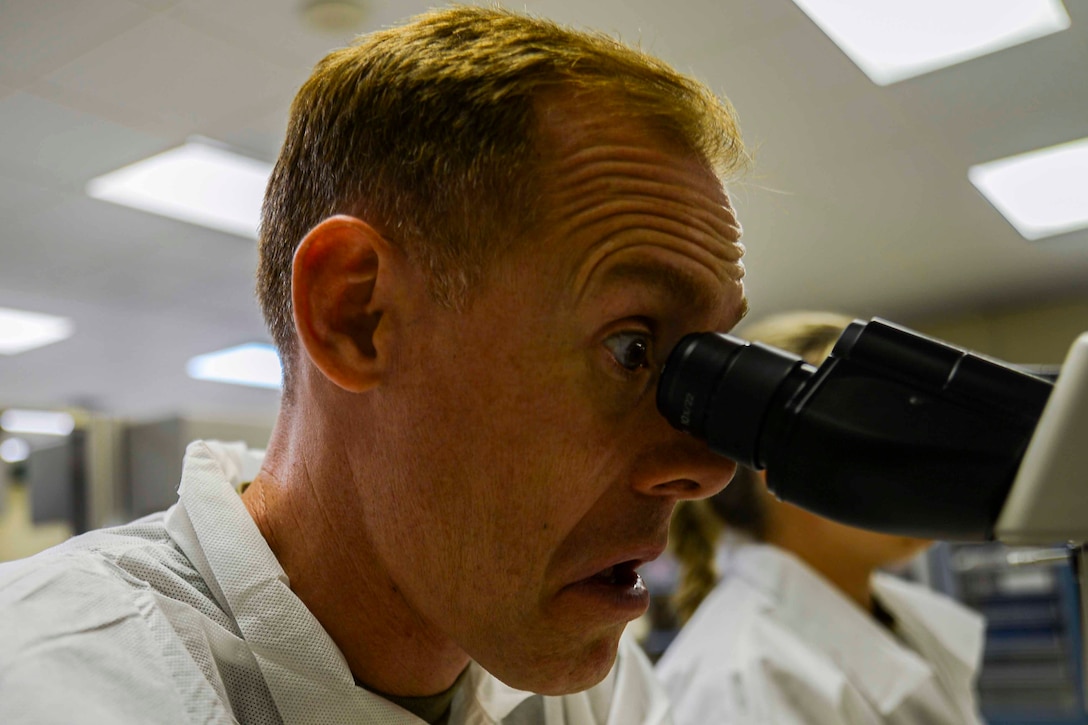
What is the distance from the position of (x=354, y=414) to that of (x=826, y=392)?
1.34ft

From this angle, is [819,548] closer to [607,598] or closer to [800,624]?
[800,624]

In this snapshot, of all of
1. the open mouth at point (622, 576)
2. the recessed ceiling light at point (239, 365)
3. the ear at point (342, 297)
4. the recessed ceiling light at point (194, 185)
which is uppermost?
the ear at point (342, 297)

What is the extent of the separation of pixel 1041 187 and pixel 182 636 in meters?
5.07

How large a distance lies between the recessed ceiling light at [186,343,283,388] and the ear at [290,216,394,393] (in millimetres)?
6750

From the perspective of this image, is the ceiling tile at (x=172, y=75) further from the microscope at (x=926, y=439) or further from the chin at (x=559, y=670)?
Answer: the microscope at (x=926, y=439)

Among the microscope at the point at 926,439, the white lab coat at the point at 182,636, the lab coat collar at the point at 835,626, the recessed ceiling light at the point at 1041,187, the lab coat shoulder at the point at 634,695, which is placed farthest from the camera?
the recessed ceiling light at the point at 1041,187

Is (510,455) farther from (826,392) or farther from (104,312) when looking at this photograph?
(104,312)

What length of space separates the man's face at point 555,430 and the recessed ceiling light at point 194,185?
3440 mm

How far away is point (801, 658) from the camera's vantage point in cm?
187

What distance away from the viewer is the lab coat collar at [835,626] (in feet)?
6.30

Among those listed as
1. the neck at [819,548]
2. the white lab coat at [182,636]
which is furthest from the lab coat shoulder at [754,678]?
the white lab coat at [182,636]

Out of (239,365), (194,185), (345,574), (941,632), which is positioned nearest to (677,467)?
(345,574)

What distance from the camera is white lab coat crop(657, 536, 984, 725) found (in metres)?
1.78

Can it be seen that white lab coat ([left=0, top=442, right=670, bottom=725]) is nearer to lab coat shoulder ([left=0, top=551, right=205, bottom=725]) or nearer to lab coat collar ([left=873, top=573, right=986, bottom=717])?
lab coat shoulder ([left=0, top=551, right=205, bottom=725])
